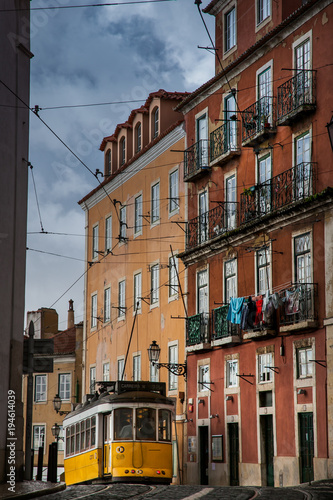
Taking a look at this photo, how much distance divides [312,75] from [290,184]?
9.25ft

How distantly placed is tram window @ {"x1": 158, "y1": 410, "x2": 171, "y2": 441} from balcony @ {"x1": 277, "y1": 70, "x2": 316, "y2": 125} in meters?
8.22

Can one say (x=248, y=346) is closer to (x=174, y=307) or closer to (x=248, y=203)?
(x=248, y=203)

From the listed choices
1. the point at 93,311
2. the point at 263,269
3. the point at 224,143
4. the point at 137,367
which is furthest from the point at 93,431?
the point at 93,311

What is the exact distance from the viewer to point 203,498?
13.8 m

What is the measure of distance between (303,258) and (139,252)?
12670 millimetres

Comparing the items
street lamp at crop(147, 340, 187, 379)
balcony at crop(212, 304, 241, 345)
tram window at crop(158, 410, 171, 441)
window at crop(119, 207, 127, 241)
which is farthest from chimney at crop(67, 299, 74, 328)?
tram window at crop(158, 410, 171, 441)

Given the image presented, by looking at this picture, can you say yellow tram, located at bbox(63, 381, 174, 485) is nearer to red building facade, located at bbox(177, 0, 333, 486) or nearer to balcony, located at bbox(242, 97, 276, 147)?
red building facade, located at bbox(177, 0, 333, 486)

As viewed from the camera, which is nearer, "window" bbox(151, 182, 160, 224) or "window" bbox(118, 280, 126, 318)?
"window" bbox(151, 182, 160, 224)

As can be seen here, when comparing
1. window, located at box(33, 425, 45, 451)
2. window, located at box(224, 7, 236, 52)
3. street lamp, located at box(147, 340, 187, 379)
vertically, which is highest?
window, located at box(224, 7, 236, 52)

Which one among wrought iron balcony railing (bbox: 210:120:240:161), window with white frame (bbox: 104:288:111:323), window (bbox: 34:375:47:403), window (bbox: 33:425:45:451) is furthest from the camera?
window (bbox: 34:375:47:403)

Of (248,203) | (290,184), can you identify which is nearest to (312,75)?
(290,184)

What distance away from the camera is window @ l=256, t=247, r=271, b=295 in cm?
2455

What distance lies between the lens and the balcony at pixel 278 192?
22.8 m

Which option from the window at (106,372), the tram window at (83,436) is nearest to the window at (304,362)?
the tram window at (83,436)
